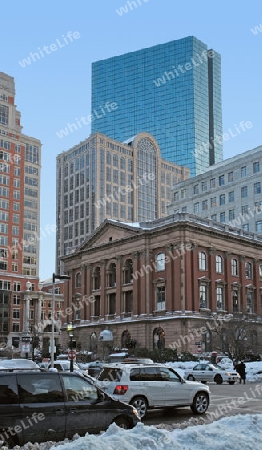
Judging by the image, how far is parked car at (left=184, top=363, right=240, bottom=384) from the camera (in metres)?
38.4

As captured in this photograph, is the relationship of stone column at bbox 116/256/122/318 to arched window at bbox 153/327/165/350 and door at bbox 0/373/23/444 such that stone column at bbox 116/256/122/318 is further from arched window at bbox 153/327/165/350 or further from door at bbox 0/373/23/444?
door at bbox 0/373/23/444

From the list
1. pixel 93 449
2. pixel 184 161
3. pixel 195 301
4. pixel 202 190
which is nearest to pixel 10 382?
pixel 93 449

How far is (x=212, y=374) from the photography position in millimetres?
39875

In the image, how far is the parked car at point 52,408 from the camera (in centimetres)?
1095

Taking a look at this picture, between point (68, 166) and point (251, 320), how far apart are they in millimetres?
102876

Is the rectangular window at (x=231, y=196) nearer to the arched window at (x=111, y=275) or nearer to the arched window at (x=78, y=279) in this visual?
the arched window at (x=111, y=275)

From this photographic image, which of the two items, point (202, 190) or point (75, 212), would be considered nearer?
point (202, 190)

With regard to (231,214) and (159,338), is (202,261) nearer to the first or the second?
(159,338)

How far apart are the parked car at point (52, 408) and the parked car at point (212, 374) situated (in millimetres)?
27238

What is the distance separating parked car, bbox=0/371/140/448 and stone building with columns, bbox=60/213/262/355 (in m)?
55.4

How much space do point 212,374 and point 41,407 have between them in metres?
30.2

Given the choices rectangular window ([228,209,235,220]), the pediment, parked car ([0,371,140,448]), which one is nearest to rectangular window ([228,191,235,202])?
rectangular window ([228,209,235,220])

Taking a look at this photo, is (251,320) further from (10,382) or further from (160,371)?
(10,382)

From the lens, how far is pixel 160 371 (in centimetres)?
1950
